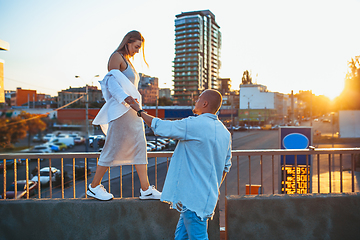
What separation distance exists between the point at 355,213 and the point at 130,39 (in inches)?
107

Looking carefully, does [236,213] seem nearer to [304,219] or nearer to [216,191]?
[304,219]

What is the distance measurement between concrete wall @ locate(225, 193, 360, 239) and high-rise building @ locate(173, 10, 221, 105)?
117 metres

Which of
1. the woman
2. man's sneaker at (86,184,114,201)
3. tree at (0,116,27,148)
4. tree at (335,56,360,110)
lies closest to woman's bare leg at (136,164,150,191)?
the woman

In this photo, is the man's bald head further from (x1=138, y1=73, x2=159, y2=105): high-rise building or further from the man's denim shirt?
(x1=138, y1=73, x2=159, y2=105): high-rise building

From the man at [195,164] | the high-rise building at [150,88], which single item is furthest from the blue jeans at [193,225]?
the high-rise building at [150,88]

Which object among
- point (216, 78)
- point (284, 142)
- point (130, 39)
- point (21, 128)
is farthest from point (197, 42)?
point (130, 39)

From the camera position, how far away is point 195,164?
1.83 metres

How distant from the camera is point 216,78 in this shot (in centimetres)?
14400

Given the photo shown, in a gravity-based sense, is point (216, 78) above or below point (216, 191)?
above

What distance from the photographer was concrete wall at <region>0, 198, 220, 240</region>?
247cm

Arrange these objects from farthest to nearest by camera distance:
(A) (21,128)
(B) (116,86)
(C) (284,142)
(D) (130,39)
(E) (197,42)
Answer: (E) (197,42)
(A) (21,128)
(C) (284,142)
(D) (130,39)
(B) (116,86)

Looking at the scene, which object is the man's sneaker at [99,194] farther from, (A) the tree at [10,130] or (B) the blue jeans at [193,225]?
(A) the tree at [10,130]

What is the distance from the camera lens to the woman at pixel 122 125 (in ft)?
7.93

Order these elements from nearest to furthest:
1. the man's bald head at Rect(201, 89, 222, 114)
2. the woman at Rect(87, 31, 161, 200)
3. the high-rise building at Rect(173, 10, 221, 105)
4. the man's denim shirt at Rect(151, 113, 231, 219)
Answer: the man's denim shirt at Rect(151, 113, 231, 219) < the man's bald head at Rect(201, 89, 222, 114) < the woman at Rect(87, 31, 161, 200) < the high-rise building at Rect(173, 10, 221, 105)
